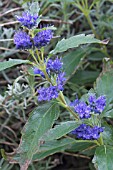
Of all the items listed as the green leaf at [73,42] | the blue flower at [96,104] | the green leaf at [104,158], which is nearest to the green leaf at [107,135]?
the green leaf at [104,158]

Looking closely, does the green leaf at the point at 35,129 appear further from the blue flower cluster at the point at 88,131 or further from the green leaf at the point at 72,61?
→ the green leaf at the point at 72,61

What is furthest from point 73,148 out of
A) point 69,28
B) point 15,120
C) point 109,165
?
point 69,28

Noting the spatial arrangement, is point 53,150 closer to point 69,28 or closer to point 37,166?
point 37,166

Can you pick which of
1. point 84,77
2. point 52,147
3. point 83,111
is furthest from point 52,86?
point 84,77

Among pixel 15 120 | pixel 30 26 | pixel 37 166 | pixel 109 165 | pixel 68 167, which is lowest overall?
pixel 68 167

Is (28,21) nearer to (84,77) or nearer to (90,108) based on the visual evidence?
(90,108)

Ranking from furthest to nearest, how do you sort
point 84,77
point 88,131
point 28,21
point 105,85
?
point 84,77 < point 105,85 < point 88,131 < point 28,21

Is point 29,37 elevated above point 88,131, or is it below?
above
